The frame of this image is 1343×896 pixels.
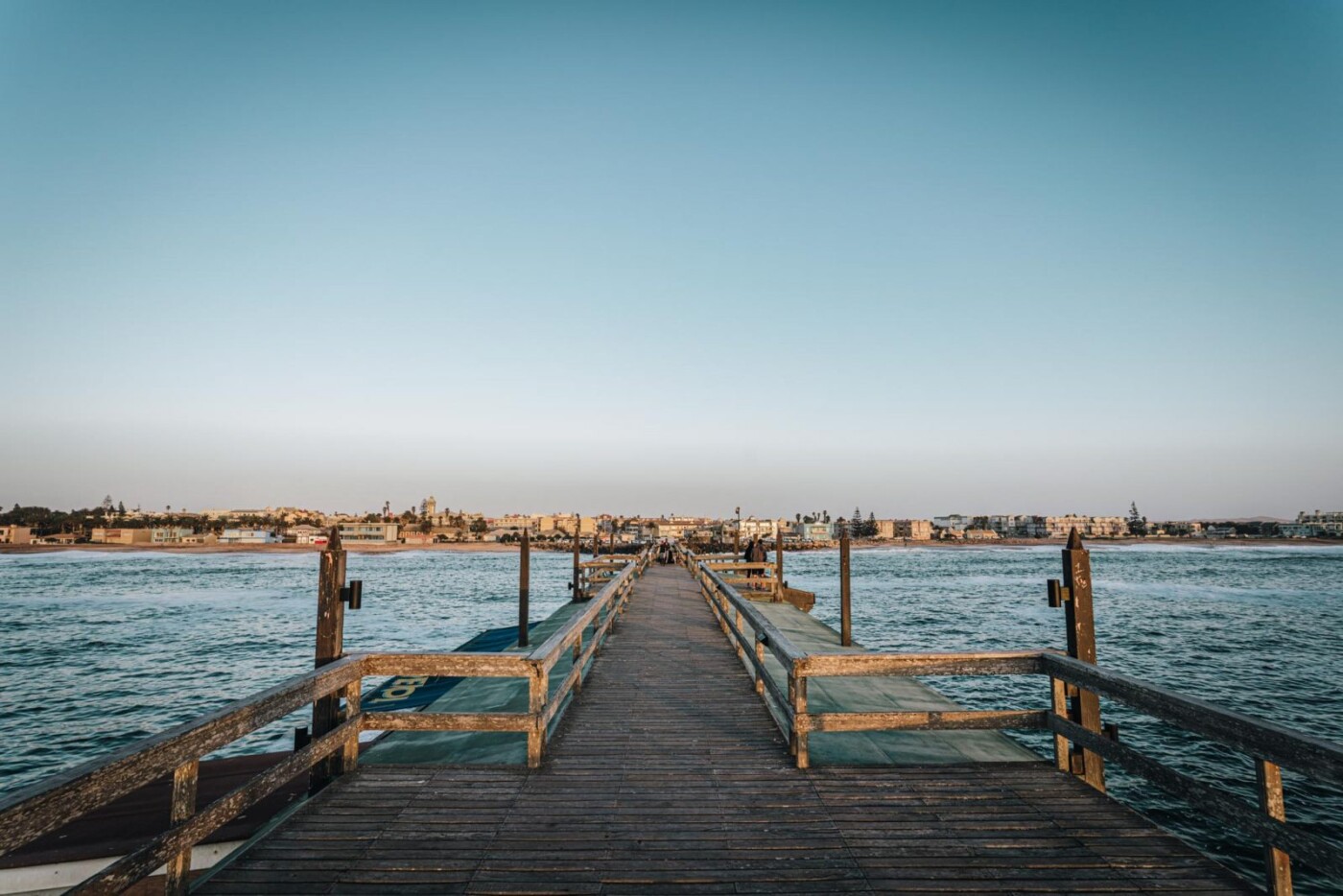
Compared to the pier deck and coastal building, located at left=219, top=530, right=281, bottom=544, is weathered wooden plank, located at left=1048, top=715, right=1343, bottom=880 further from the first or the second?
coastal building, located at left=219, top=530, right=281, bottom=544

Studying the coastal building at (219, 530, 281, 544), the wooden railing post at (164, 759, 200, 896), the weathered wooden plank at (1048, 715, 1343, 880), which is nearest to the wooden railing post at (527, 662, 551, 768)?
the wooden railing post at (164, 759, 200, 896)

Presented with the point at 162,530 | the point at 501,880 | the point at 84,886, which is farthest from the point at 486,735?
the point at 162,530

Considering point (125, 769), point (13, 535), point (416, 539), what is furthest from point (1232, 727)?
point (416, 539)

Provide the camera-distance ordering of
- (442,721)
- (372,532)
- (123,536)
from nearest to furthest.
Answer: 1. (442,721)
2. (123,536)
3. (372,532)

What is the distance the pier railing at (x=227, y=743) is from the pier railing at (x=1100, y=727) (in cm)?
219

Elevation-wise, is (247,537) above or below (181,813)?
below

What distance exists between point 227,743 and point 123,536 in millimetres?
198257

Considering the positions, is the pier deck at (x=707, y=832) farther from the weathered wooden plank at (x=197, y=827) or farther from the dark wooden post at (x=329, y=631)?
the weathered wooden plank at (x=197, y=827)

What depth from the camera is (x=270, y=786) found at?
396 cm

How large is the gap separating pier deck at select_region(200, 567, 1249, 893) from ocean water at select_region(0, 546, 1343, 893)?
3.89 m

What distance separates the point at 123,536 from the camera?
15400 centimetres

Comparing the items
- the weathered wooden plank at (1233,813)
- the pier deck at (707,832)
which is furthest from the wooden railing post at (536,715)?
the weathered wooden plank at (1233,813)

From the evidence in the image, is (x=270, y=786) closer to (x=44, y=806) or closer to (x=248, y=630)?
(x=44, y=806)

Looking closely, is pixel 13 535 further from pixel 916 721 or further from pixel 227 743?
pixel 916 721
